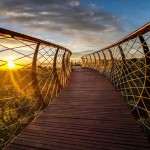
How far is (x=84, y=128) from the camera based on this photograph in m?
4.33

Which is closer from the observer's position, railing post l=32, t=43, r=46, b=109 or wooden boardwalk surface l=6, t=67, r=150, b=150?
wooden boardwalk surface l=6, t=67, r=150, b=150

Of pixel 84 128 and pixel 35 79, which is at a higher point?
pixel 35 79

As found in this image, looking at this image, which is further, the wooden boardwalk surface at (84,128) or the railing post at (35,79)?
the railing post at (35,79)

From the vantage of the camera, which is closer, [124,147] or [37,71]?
[124,147]

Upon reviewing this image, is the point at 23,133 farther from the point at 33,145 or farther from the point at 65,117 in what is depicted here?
the point at 65,117

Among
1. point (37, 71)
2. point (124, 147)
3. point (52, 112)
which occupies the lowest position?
point (124, 147)

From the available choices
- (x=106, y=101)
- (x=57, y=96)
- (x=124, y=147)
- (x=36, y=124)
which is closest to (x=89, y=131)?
(x=124, y=147)

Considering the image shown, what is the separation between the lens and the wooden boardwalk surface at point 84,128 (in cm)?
363

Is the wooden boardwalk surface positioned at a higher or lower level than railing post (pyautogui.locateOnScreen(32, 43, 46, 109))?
lower

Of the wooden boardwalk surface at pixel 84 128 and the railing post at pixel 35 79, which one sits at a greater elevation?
the railing post at pixel 35 79

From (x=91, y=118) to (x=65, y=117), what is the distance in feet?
1.87

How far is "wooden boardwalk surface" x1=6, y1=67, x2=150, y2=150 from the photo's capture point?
3.63 metres

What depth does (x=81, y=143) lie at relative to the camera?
3.67 meters

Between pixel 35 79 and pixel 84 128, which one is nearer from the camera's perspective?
pixel 84 128
